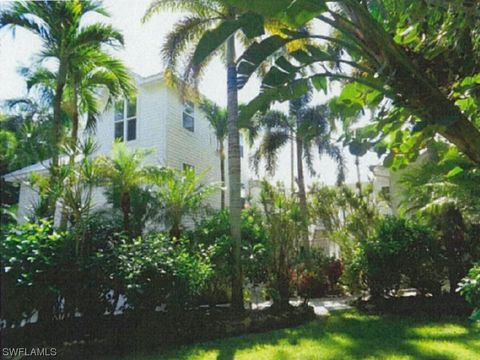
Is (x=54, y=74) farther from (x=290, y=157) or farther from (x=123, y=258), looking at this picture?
(x=290, y=157)

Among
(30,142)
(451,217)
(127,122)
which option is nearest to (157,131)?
(127,122)

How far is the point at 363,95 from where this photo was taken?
4.14 metres

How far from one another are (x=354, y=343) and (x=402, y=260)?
3858mm

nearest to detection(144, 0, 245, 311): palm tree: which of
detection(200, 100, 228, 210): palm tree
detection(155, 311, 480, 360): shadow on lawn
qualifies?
detection(155, 311, 480, 360): shadow on lawn

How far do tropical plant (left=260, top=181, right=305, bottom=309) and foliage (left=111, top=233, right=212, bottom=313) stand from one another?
9.34ft

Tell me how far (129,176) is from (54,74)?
3774 mm

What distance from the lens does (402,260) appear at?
988cm

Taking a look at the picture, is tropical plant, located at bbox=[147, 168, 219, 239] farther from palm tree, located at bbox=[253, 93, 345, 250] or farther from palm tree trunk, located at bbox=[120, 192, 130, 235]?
palm tree, located at bbox=[253, 93, 345, 250]

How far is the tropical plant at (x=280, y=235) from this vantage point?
32.4ft

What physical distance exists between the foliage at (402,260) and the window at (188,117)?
1170cm

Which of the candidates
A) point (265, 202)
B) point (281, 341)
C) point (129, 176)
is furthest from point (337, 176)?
point (281, 341)

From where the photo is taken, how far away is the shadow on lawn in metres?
6.17

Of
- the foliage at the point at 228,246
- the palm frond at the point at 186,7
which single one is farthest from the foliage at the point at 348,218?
the palm frond at the point at 186,7

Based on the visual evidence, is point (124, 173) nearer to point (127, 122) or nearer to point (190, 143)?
point (127, 122)
